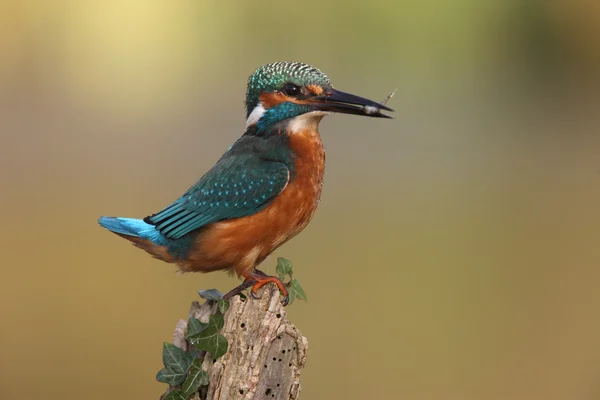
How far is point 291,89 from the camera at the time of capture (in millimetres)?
2711

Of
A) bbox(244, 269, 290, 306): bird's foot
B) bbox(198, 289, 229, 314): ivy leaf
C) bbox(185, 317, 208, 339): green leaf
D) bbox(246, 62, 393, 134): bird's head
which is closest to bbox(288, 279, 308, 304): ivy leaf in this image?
bbox(244, 269, 290, 306): bird's foot

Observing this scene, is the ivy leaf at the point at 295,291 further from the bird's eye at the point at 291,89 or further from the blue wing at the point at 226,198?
the bird's eye at the point at 291,89

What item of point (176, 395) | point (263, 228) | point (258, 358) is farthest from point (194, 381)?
point (263, 228)

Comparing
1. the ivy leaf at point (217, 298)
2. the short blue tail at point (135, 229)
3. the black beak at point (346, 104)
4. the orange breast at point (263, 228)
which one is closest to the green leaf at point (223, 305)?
the ivy leaf at point (217, 298)

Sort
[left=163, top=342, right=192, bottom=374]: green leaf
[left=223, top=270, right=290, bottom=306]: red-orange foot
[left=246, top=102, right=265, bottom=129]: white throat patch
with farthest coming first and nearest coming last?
1. [left=246, top=102, right=265, bottom=129]: white throat patch
2. [left=223, top=270, right=290, bottom=306]: red-orange foot
3. [left=163, top=342, right=192, bottom=374]: green leaf

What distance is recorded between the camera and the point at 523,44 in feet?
37.9

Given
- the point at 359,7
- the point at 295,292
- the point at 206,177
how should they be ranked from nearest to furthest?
the point at 295,292, the point at 206,177, the point at 359,7

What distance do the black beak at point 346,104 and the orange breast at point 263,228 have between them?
155 millimetres

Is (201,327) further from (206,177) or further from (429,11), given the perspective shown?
(429,11)

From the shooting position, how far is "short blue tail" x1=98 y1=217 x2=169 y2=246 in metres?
2.72

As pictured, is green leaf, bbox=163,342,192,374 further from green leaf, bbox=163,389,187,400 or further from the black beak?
the black beak

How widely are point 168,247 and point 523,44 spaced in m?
9.75

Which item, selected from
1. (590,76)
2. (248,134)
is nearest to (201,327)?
(248,134)

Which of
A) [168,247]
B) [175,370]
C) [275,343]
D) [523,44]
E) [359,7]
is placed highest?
[523,44]
